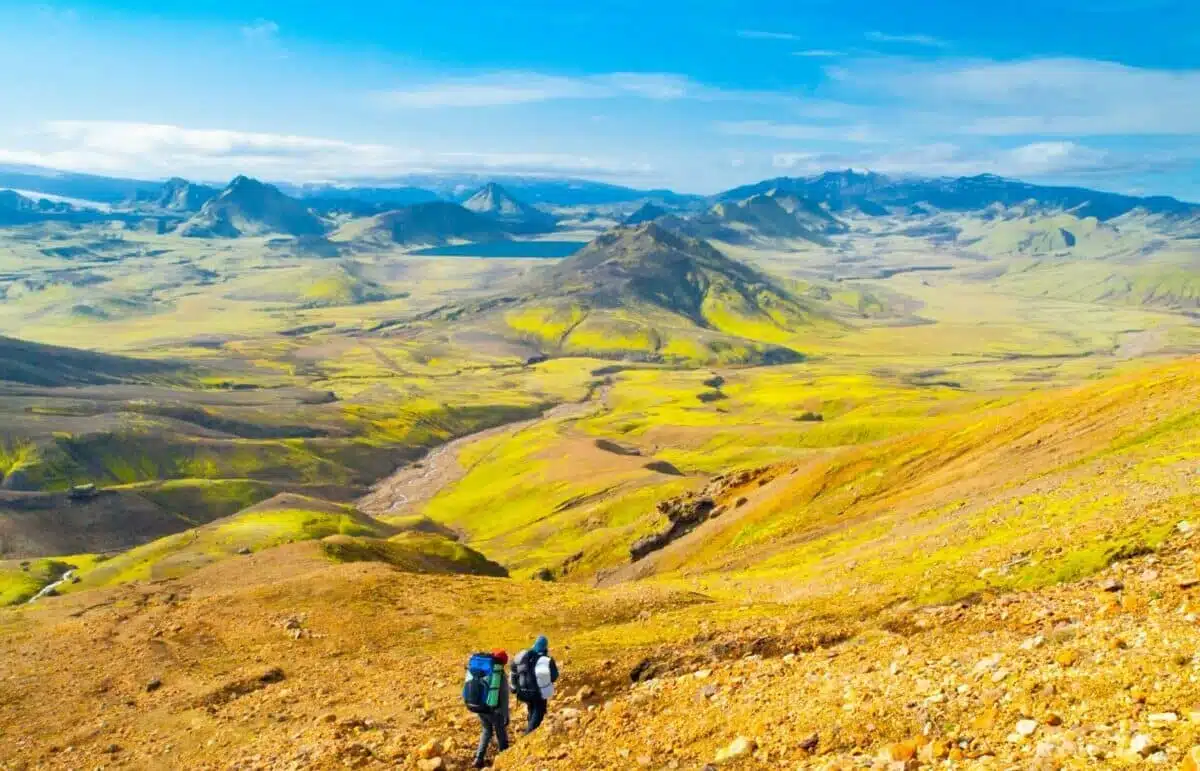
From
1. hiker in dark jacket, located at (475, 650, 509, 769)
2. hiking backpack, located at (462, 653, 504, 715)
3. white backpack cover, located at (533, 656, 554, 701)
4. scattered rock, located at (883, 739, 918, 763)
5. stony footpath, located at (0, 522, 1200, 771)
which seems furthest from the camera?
white backpack cover, located at (533, 656, 554, 701)

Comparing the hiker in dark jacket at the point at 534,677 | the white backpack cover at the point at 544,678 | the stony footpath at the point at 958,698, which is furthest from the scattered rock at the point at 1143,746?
the white backpack cover at the point at 544,678

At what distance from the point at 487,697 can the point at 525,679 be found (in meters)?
1.42

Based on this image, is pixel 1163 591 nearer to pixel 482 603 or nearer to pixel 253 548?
pixel 482 603

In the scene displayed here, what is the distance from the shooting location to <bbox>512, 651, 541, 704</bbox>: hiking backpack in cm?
2514

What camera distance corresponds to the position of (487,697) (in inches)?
953

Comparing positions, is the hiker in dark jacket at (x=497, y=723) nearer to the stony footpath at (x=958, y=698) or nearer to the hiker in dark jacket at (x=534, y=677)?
the hiker in dark jacket at (x=534, y=677)

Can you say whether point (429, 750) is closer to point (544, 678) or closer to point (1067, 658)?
point (544, 678)

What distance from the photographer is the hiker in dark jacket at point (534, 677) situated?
24906 millimetres

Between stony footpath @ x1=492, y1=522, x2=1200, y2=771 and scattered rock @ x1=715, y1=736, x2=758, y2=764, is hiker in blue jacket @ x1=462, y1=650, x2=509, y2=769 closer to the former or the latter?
stony footpath @ x1=492, y1=522, x2=1200, y2=771

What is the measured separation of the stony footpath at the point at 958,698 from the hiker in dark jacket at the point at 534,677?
992mm

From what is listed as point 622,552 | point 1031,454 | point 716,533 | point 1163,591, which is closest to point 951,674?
point 1163,591

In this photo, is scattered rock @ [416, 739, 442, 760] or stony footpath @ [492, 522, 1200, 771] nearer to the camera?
stony footpath @ [492, 522, 1200, 771]

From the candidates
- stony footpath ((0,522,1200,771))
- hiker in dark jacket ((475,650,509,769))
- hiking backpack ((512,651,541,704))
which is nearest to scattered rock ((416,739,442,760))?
stony footpath ((0,522,1200,771))

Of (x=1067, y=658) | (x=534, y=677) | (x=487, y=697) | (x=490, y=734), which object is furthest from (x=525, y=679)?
(x=1067, y=658)
